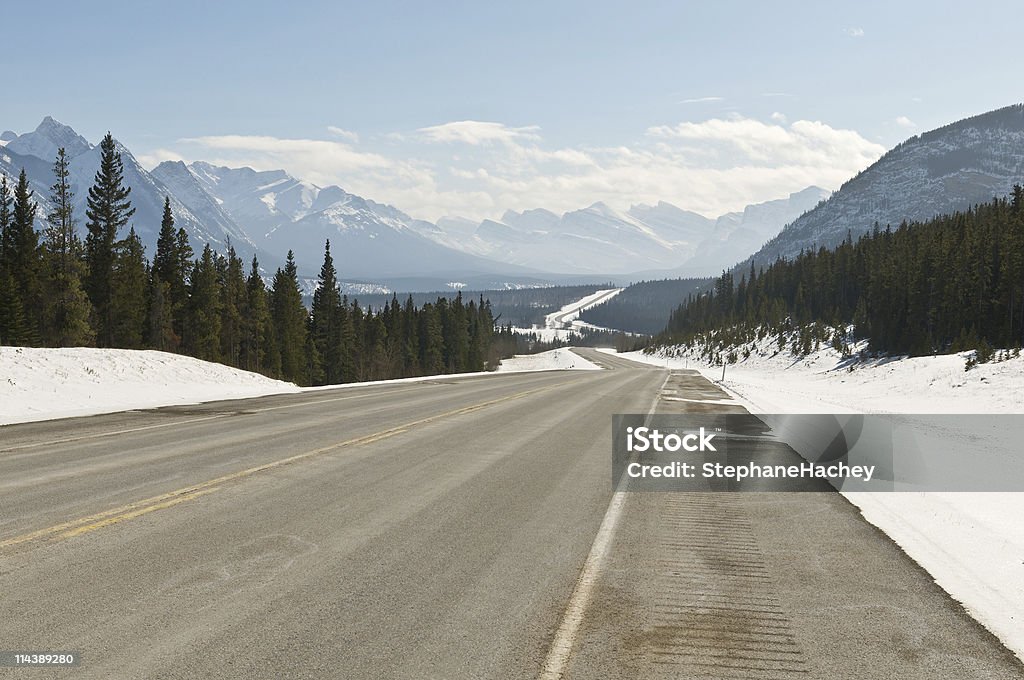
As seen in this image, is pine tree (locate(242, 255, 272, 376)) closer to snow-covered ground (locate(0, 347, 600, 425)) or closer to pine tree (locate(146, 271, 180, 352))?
pine tree (locate(146, 271, 180, 352))

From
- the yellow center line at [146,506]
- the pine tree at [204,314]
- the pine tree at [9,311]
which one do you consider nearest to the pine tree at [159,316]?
the pine tree at [204,314]

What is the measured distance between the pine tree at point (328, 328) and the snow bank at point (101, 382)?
63.6 m

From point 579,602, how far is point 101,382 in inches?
797

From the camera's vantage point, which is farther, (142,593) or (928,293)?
(928,293)

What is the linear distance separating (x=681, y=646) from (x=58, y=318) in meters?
63.3

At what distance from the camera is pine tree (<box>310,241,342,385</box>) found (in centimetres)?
8962

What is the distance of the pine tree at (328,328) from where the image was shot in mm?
89625

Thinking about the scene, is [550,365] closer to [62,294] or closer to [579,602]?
[62,294]

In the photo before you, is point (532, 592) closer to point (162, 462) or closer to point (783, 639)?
point (783, 639)

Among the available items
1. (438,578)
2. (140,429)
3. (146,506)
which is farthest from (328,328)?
(438,578)

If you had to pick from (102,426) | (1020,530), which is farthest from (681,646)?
(102,426)

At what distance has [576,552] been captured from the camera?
6.26 m

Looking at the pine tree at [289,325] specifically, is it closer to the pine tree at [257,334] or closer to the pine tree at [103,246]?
the pine tree at [257,334]

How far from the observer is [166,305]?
6894 cm
